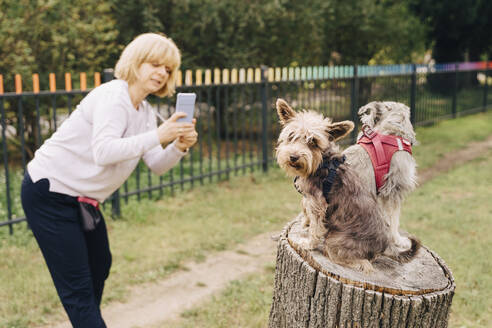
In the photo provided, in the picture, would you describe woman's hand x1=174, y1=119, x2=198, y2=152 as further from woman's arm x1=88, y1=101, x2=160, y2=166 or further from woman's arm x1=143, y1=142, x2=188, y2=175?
woman's arm x1=88, y1=101, x2=160, y2=166

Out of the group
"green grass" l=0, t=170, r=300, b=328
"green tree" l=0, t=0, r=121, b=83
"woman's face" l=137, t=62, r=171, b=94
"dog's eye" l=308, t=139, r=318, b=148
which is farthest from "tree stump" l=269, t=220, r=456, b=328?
"green tree" l=0, t=0, r=121, b=83

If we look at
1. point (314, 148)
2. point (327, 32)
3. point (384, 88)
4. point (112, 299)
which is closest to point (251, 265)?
point (112, 299)

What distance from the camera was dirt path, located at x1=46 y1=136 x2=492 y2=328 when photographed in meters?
4.38

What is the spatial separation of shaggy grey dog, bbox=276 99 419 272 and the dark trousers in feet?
4.45

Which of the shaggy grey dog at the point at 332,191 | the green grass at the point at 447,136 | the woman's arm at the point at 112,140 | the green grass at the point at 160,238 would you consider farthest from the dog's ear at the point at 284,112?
the green grass at the point at 447,136

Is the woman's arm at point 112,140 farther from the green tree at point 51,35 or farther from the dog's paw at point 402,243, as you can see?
the green tree at point 51,35

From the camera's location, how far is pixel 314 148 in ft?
8.73

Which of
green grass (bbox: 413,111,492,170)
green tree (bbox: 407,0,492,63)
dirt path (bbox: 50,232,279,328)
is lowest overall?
dirt path (bbox: 50,232,279,328)

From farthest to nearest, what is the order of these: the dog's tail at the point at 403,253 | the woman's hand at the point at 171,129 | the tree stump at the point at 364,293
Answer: the dog's tail at the point at 403,253 → the woman's hand at the point at 171,129 → the tree stump at the point at 364,293

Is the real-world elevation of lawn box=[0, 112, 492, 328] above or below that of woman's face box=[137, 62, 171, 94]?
below

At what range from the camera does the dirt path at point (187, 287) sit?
14.4 feet

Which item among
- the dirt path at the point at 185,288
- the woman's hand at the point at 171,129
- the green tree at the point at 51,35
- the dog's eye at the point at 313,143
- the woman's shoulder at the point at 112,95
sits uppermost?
the green tree at the point at 51,35

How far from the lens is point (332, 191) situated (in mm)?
2748

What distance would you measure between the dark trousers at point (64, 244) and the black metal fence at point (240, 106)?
3202mm
